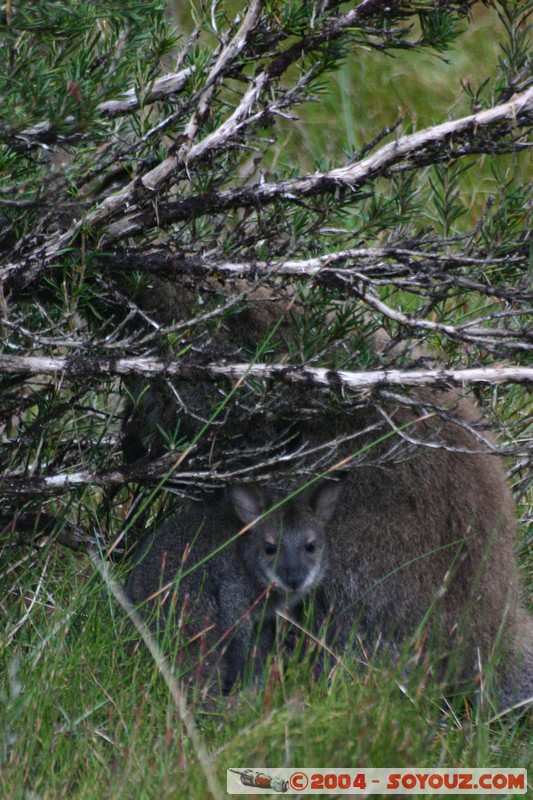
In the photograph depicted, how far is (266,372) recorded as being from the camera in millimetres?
3805

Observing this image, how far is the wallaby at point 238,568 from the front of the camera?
412cm

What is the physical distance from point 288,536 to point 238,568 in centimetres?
28

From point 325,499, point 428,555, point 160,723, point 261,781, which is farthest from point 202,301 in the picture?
point 261,781

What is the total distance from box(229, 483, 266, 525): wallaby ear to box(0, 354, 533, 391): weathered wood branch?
22.9 inches

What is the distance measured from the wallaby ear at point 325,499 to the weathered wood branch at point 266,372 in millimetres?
604

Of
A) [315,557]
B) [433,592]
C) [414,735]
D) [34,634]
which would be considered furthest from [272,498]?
[414,735]

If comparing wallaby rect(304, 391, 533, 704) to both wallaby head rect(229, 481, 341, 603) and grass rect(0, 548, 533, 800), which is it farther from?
grass rect(0, 548, 533, 800)

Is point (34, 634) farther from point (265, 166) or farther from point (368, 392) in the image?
point (265, 166)

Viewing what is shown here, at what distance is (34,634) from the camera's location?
13.3 ft

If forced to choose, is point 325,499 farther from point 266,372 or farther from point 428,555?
point 266,372

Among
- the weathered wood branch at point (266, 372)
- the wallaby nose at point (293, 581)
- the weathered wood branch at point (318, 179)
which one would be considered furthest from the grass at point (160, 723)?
the weathered wood branch at point (318, 179)

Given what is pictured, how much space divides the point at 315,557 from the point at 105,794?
5.05 feet

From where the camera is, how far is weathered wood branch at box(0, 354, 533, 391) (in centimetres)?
351

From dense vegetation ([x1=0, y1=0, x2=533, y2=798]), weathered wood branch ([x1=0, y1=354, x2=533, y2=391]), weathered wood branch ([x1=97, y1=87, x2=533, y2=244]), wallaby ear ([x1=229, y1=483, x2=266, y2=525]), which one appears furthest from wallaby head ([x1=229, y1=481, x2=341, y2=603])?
weathered wood branch ([x1=97, y1=87, x2=533, y2=244])
